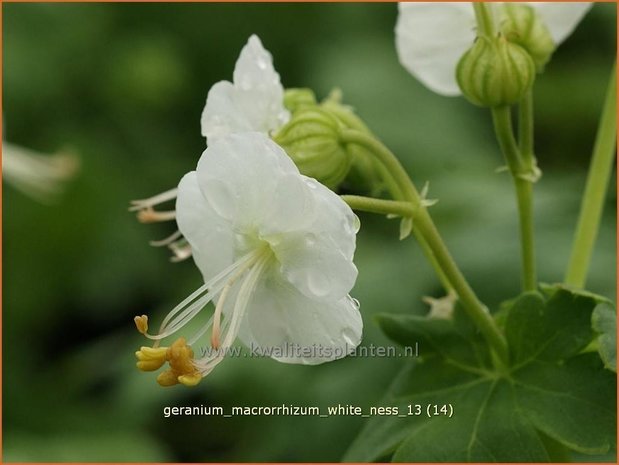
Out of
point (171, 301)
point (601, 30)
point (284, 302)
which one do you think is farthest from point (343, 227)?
point (601, 30)

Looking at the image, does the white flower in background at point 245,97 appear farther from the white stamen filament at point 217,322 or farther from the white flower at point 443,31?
the white flower at point 443,31

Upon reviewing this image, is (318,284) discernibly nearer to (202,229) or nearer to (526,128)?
(202,229)

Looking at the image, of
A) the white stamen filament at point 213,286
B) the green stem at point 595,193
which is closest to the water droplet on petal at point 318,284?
the white stamen filament at point 213,286

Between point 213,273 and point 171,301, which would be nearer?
point 213,273

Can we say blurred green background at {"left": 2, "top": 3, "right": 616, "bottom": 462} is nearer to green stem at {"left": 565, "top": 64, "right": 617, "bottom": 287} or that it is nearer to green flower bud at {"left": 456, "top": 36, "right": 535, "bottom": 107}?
green stem at {"left": 565, "top": 64, "right": 617, "bottom": 287}

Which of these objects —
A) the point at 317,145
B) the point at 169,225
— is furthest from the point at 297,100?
the point at 169,225

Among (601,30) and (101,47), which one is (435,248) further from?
(101,47)
